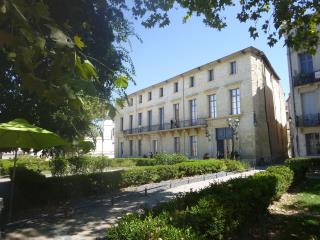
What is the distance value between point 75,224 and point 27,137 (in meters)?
4.56

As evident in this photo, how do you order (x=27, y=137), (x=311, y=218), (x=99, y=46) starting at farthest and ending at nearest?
(x=99, y=46), (x=311, y=218), (x=27, y=137)

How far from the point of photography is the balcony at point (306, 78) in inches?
918

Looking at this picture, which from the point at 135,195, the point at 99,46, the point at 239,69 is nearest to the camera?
the point at 99,46

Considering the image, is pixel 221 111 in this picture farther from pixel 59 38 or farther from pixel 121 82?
pixel 59 38

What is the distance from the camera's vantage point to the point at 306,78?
24.0 metres

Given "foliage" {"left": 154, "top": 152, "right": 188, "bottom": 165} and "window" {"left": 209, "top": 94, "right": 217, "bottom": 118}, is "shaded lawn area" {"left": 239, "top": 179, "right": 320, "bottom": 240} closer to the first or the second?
"foliage" {"left": 154, "top": 152, "right": 188, "bottom": 165}

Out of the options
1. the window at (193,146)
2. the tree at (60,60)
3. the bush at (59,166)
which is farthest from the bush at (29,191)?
the window at (193,146)

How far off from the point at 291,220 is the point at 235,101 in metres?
22.8

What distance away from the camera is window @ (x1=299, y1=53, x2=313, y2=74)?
24109 millimetres

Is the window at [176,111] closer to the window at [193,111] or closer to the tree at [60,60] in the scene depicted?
the window at [193,111]

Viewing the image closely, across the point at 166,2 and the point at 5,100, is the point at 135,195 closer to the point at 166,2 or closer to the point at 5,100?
the point at 5,100

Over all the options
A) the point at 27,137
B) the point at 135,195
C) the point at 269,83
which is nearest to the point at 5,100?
the point at 27,137

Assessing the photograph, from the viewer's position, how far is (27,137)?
177 inches

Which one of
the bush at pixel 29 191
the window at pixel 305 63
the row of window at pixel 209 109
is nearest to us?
the bush at pixel 29 191
